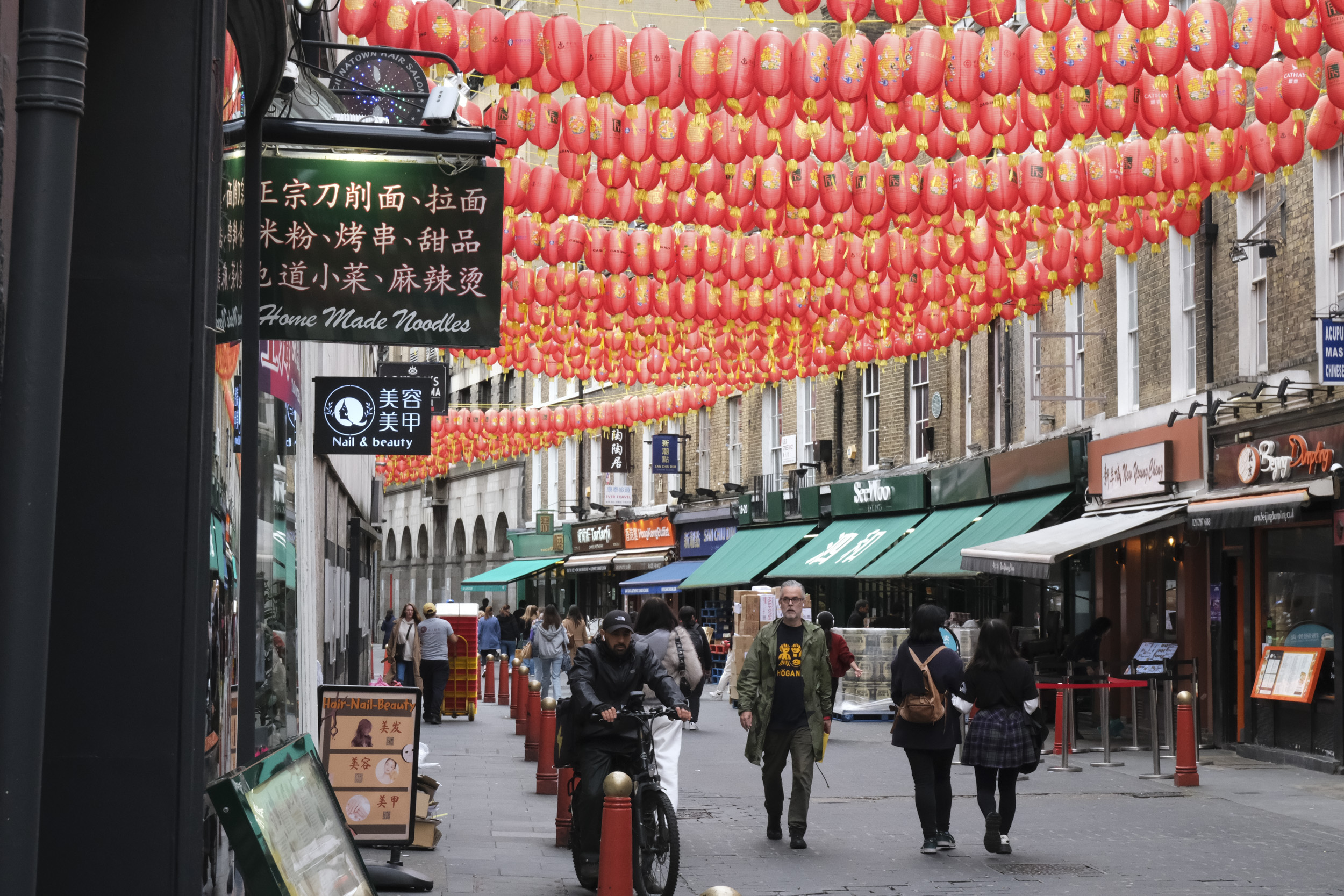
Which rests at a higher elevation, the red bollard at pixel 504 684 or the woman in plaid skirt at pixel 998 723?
the woman in plaid skirt at pixel 998 723

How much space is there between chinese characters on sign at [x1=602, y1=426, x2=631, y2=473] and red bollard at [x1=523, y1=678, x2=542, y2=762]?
25.3 m

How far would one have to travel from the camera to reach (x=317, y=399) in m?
13.2

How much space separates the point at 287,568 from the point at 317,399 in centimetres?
378

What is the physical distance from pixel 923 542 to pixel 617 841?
1959cm

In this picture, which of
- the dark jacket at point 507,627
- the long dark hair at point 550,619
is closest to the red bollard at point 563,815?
the long dark hair at point 550,619

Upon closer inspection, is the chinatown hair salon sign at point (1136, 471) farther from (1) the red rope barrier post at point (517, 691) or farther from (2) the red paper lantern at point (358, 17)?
(2) the red paper lantern at point (358, 17)

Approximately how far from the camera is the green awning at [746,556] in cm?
3216

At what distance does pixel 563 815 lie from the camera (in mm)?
10836

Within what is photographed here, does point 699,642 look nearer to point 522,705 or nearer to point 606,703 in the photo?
point 522,705

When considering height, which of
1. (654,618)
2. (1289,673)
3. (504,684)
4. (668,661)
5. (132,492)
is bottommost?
(504,684)

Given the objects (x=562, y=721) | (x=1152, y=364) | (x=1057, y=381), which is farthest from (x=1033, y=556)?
(x=562, y=721)

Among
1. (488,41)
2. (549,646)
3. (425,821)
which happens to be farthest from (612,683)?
(549,646)

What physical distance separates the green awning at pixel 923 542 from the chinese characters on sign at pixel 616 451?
17129 mm

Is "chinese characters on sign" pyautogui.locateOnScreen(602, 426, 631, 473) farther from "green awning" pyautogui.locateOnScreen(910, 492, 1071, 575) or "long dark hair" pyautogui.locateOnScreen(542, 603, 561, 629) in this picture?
"green awning" pyautogui.locateOnScreen(910, 492, 1071, 575)
